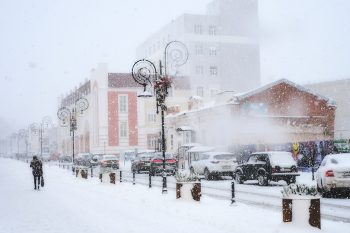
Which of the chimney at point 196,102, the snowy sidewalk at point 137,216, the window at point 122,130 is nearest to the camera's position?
the snowy sidewalk at point 137,216

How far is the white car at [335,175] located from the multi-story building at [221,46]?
53.0 metres

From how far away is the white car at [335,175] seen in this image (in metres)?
14.9

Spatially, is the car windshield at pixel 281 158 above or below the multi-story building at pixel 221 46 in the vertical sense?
below

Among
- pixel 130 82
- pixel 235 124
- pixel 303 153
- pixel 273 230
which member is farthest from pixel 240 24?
pixel 273 230

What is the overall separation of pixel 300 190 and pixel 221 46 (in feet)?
205

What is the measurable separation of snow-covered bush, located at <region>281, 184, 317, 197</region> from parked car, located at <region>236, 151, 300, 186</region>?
10957 mm

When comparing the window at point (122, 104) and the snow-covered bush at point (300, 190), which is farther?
the window at point (122, 104)

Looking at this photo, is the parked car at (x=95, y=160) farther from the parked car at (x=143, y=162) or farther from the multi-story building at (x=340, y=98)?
the multi-story building at (x=340, y=98)

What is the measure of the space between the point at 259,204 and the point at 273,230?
4775mm

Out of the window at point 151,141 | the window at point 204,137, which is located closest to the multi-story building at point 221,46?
the window at point 151,141

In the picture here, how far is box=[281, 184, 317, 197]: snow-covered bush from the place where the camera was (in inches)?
368

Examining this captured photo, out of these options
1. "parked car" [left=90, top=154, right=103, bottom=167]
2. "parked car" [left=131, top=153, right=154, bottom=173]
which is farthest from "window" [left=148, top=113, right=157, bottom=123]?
"parked car" [left=131, top=153, right=154, bottom=173]

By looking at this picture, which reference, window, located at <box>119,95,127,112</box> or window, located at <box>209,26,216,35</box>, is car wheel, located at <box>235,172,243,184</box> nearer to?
window, located at <box>119,95,127,112</box>

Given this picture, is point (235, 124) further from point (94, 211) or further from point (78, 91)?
point (78, 91)
